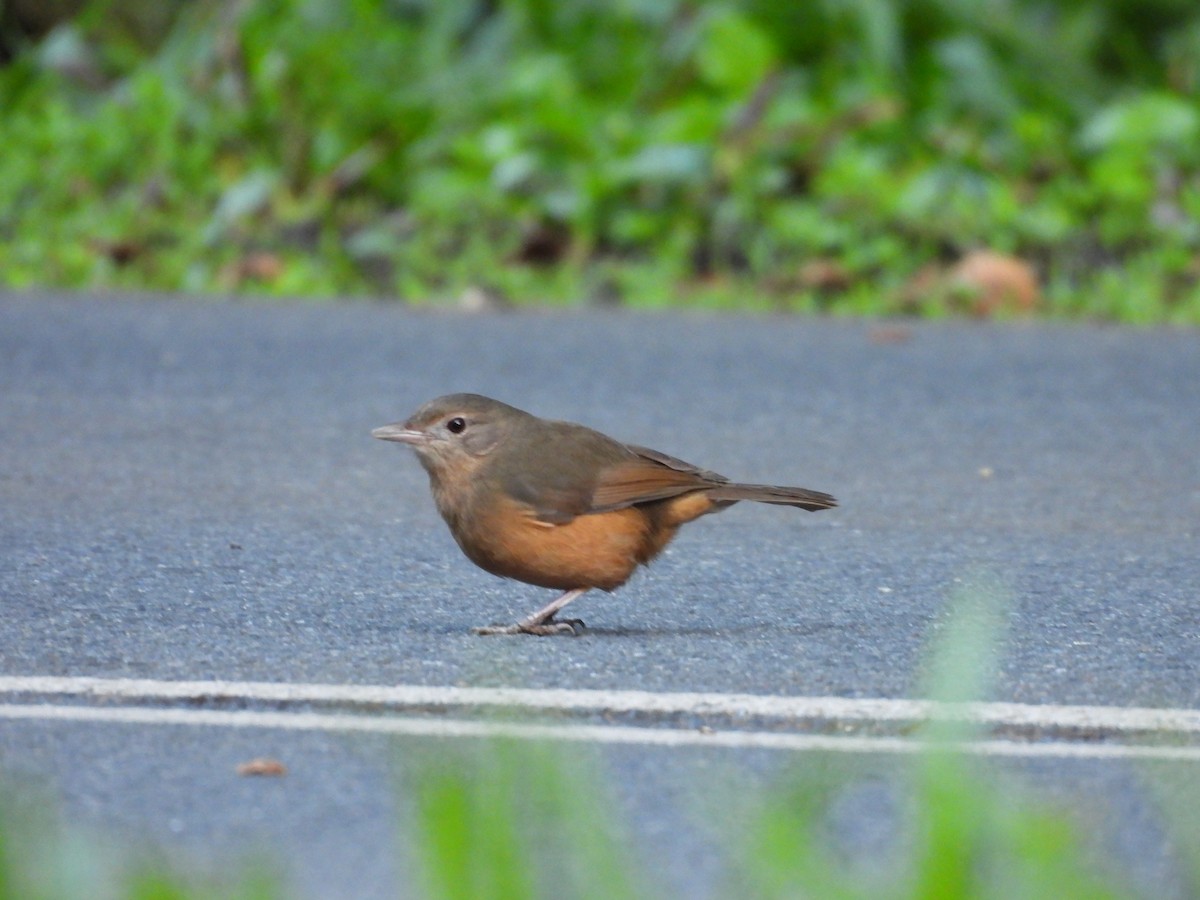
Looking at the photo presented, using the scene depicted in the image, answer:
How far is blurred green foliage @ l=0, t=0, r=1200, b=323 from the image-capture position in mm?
11102

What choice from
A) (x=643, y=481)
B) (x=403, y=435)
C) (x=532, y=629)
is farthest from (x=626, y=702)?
(x=403, y=435)

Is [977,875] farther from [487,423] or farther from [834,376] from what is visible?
[834,376]

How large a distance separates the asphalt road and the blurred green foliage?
43.9 inches

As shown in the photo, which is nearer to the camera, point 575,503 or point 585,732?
point 585,732

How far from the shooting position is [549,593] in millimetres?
5195

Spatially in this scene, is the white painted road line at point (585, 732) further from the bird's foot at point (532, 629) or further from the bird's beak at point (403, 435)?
the bird's beak at point (403, 435)

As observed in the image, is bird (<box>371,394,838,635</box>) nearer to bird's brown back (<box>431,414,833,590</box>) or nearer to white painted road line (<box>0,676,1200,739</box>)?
bird's brown back (<box>431,414,833,590</box>)

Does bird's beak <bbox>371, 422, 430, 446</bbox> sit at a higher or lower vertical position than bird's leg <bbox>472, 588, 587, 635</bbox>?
higher

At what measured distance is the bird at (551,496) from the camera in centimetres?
449

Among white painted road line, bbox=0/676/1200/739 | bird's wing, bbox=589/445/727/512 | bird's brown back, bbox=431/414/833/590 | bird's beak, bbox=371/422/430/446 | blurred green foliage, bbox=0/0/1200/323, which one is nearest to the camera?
white painted road line, bbox=0/676/1200/739

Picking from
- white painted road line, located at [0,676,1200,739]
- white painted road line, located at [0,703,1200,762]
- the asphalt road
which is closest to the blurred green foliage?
the asphalt road

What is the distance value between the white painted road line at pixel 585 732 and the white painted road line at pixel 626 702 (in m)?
0.08

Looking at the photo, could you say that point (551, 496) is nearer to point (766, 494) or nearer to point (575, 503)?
point (575, 503)

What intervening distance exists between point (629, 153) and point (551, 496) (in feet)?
25.2
